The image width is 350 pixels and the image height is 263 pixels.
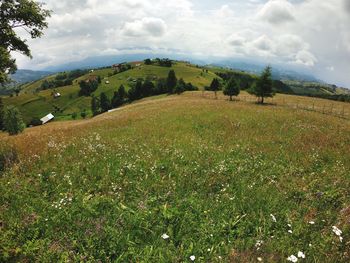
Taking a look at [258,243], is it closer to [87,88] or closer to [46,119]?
[46,119]

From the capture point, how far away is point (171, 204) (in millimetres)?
7551

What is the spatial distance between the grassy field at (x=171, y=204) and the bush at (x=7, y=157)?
349mm

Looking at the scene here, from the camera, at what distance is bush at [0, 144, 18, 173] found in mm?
9844

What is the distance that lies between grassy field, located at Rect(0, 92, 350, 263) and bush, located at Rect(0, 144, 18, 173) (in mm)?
349

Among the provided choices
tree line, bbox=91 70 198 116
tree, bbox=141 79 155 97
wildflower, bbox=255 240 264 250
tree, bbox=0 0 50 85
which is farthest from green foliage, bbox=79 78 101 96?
wildflower, bbox=255 240 264 250

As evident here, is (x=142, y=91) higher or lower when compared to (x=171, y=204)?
lower

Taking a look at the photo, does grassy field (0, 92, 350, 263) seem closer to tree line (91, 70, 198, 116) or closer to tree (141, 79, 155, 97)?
tree line (91, 70, 198, 116)

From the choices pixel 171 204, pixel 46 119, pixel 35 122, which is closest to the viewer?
pixel 171 204

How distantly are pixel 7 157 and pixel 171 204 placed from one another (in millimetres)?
7233

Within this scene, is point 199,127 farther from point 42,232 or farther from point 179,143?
point 42,232

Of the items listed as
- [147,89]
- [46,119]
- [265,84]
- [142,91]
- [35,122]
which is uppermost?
[265,84]

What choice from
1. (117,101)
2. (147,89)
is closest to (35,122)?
(117,101)

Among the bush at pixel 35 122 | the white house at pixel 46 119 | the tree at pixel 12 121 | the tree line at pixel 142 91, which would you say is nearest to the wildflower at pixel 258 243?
the tree at pixel 12 121

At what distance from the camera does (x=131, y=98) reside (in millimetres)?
132375
